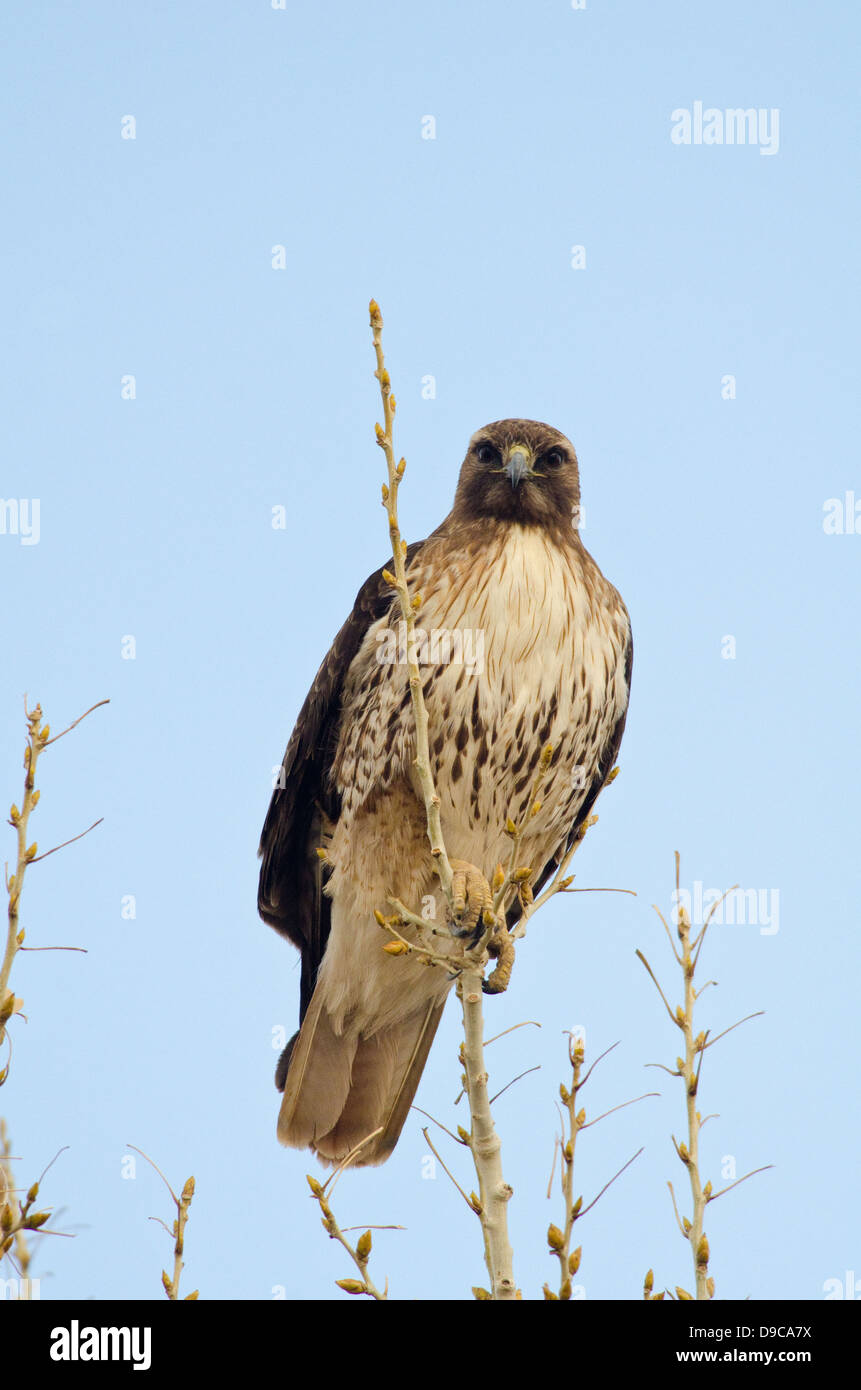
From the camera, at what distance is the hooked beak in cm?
579

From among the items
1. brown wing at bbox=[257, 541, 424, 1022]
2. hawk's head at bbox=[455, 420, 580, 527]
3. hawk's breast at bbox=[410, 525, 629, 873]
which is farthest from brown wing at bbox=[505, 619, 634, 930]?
brown wing at bbox=[257, 541, 424, 1022]

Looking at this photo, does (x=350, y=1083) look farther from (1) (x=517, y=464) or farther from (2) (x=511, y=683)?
(1) (x=517, y=464)

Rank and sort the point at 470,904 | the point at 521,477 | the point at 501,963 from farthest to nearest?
the point at 521,477 < the point at 501,963 < the point at 470,904

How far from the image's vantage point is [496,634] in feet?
17.9

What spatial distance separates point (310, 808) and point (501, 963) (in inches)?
64.0

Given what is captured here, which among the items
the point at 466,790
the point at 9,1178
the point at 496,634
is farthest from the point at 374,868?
the point at 9,1178

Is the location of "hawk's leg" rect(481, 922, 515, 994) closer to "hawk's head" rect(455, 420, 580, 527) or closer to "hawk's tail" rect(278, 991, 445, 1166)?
"hawk's tail" rect(278, 991, 445, 1166)

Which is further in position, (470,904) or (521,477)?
(521,477)

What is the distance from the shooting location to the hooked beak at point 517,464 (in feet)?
19.0

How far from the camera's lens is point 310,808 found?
6.05 metres

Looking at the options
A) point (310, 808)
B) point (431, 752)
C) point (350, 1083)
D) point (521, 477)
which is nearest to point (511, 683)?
point (431, 752)

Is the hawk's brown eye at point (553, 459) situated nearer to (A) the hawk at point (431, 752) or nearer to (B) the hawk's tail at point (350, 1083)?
(A) the hawk at point (431, 752)
